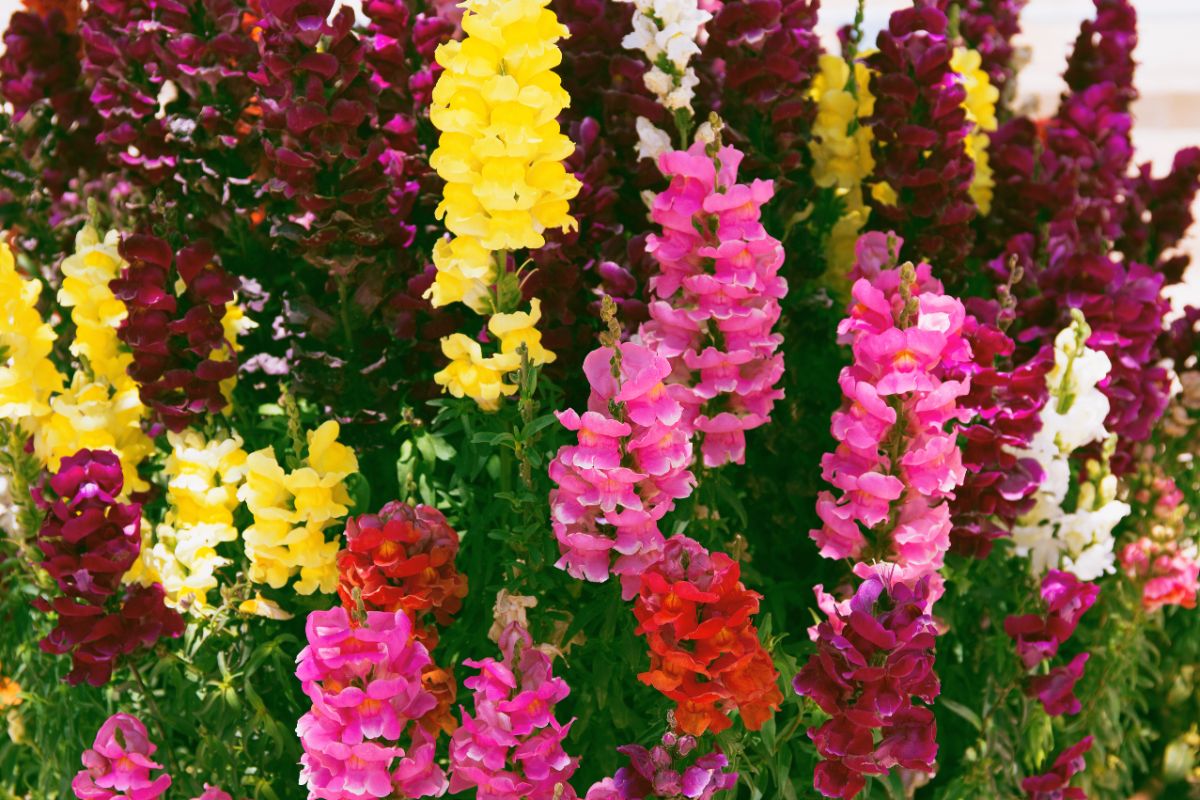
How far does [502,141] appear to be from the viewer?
6.42 ft

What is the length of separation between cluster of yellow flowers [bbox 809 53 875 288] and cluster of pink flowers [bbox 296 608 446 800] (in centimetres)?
131

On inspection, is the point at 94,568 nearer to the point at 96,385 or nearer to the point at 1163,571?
the point at 96,385

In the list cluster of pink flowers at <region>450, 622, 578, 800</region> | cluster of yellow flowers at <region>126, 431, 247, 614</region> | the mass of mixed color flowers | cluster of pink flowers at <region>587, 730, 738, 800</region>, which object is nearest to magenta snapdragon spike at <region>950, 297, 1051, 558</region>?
the mass of mixed color flowers

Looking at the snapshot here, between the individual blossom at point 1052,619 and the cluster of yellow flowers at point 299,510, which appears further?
the individual blossom at point 1052,619

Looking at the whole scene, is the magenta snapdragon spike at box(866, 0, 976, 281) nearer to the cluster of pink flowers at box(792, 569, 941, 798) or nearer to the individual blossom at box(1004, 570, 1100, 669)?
the individual blossom at box(1004, 570, 1100, 669)

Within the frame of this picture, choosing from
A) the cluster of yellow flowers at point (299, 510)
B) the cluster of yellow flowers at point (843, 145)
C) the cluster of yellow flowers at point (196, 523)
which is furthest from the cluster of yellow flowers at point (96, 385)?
the cluster of yellow flowers at point (843, 145)

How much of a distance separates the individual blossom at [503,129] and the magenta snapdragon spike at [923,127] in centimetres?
70

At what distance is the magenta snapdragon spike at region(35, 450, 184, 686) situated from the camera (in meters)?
1.86

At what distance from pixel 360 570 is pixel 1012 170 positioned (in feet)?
5.30

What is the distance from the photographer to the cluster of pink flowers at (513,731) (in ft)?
5.71

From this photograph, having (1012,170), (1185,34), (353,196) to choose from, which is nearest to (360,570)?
(353,196)

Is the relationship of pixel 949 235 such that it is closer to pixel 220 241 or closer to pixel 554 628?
pixel 554 628

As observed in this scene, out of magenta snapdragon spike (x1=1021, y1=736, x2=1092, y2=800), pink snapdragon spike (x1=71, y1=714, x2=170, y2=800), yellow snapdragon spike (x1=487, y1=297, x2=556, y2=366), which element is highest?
yellow snapdragon spike (x1=487, y1=297, x2=556, y2=366)

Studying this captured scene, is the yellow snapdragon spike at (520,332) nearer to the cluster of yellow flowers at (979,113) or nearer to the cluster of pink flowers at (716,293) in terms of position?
the cluster of pink flowers at (716,293)
